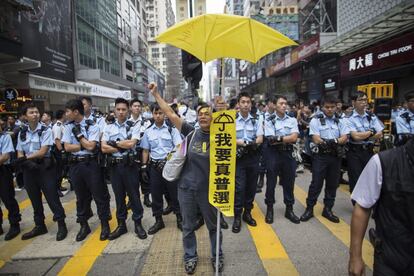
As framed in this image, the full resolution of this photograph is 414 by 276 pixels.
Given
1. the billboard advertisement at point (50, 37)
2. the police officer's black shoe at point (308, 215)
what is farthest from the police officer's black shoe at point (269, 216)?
the billboard advertisement at point (50, 37)

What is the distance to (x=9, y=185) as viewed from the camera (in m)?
4.91

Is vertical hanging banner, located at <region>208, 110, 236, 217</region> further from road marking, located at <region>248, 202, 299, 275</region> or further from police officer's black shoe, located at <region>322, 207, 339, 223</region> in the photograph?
police officer's black shoe, located at <region>322, 207, 339, 223</region>

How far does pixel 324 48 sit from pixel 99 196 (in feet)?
48.2

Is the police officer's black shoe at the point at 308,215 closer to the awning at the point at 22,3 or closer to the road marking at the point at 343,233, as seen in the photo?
the road marking at the point at 343,233

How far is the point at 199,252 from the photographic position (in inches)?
155

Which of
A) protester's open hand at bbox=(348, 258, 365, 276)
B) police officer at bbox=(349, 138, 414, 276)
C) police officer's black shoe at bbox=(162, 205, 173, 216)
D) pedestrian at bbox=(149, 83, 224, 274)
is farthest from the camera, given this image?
police officer's black shoe at bbox=(162, 205, 173, 216)

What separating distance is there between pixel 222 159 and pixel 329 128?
2452 mm

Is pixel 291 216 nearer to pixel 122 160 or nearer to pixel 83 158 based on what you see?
pixel 122 160

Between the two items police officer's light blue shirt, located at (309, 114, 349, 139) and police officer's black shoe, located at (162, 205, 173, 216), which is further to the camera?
police officer's black shoe, located at (162, 205, 173, 216)

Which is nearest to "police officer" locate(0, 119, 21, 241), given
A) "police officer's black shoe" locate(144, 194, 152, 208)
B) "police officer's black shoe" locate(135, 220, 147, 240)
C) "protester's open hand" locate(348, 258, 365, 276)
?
"police officer's black shoe" locate(135, 220, 147, 240)

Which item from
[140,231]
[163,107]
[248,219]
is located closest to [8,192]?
[140,231]

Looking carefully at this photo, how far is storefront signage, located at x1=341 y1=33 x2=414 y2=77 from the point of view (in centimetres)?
1145

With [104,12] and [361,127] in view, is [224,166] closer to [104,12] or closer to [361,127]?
[361,127]

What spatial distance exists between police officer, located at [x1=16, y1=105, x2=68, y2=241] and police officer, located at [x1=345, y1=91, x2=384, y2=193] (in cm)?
486
